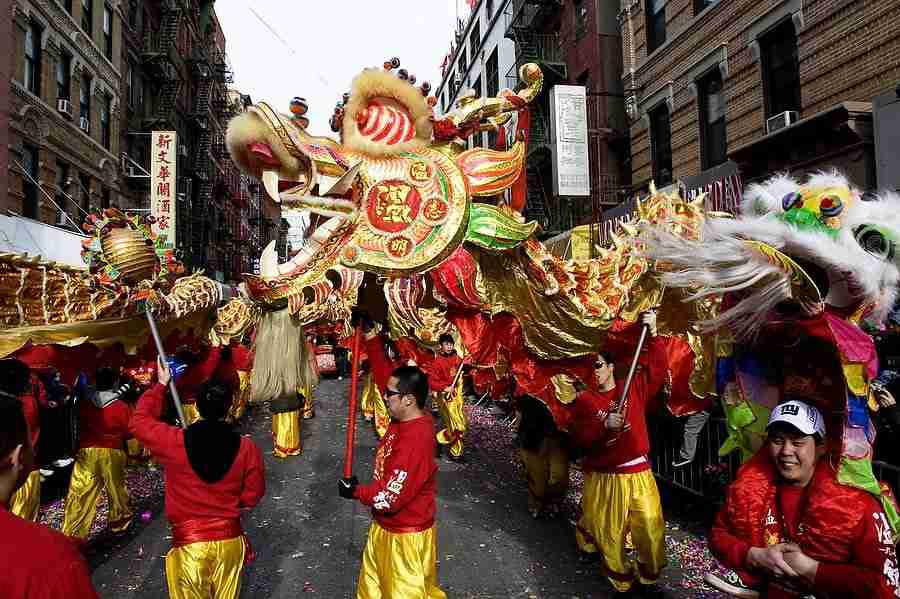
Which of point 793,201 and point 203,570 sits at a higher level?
point 793,201

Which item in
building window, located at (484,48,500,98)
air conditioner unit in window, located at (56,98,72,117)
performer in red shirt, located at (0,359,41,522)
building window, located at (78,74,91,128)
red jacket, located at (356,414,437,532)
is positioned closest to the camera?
red jacket, located at (356,414,437,532)

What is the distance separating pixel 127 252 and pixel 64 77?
616 inches

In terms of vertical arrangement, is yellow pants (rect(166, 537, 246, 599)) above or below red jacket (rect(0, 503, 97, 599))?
below

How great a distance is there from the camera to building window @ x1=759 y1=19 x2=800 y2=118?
922 cm

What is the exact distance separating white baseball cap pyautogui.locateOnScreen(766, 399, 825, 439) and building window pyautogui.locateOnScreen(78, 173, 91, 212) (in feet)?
60.4

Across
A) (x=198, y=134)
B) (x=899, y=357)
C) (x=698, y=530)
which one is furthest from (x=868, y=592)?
(x=198, y=134)

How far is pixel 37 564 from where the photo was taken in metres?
1.48

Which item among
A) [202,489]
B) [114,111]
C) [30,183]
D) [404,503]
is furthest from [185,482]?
[114,111]

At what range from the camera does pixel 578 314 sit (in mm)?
3928

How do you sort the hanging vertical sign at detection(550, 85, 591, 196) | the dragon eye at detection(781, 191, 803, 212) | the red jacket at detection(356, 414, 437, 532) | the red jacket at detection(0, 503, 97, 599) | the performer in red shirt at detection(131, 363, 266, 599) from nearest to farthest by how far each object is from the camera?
1. the red jacket at detection(0, 503, 97, 599)
2. the dragon eye at detection(781, 191, 803, 212)
3. the red jacket at detection(356, 414, 437, 532)
4. the performer in red shirt at detection(131, 363, 266, 599)
5. the hanging vertical sign at detection(550, 85, 591, 196)

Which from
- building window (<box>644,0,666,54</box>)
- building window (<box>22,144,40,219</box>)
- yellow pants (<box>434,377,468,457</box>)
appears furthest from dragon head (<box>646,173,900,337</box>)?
building window (<box>22,144,40,219</box>)

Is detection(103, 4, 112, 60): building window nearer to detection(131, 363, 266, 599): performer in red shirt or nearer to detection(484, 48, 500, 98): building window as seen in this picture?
detection(484, 48, 500, 98): building window

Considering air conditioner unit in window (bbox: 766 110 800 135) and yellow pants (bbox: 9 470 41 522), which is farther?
air conditioner unit in window (bbox: 766 110 800 135)

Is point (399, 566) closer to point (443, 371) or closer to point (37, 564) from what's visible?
point (37, 564)
